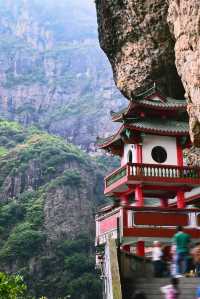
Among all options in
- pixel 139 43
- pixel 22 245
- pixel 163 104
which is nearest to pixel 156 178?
pixel 163 104

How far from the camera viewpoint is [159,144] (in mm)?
23281

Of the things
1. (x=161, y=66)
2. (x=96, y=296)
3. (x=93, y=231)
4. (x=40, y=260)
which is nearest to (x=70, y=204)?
(x=93, y=231)

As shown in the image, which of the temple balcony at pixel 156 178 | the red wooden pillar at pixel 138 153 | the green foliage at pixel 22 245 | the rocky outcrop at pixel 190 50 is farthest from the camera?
the green foliage at pixel 22 245

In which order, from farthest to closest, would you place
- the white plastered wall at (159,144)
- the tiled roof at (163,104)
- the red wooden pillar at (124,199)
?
the red wooden pillar at (124,199) < the tiled roof at (163,104) < the white plastered wall at (159,144)

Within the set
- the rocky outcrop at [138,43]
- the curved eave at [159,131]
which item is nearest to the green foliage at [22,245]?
the rocky outcrop at [138,43]

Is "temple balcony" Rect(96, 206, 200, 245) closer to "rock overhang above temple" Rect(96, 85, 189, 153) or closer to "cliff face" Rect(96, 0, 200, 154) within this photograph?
"rock overhang above temple" Rect(96, 85, 189, 153)

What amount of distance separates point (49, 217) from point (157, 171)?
46.7 meters

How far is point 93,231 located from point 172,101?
46.3 meters

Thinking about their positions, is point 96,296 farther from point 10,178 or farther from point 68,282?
point 10,178

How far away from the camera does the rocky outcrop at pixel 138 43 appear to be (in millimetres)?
30969

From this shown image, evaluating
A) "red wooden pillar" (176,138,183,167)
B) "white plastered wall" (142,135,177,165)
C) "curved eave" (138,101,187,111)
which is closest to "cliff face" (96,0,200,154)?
"curved eave" (138,101,187,111)

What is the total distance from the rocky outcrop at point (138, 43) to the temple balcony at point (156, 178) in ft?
36.9

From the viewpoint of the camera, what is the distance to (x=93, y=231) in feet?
224

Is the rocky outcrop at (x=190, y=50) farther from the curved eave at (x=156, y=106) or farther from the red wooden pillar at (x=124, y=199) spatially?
the red wooden pillar at (x=124, y=199)
